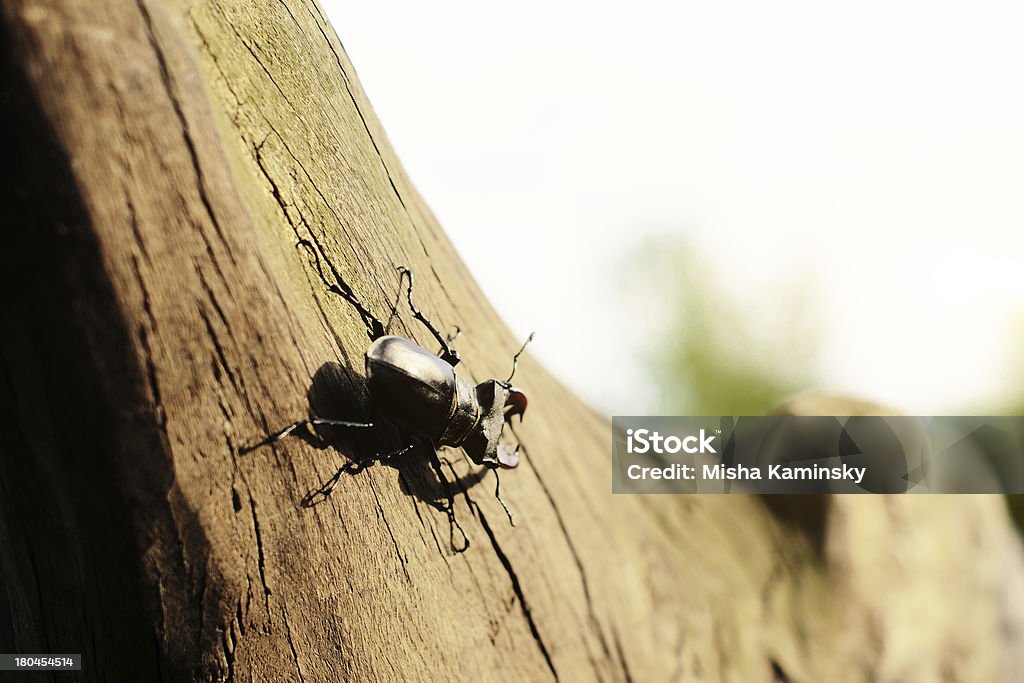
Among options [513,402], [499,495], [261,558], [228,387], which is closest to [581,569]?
[499,495]

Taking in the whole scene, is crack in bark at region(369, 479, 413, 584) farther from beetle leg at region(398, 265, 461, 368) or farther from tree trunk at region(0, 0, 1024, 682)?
beetle leg at region(398, 265, 461, 368)

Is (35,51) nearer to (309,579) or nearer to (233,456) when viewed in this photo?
(233,456)

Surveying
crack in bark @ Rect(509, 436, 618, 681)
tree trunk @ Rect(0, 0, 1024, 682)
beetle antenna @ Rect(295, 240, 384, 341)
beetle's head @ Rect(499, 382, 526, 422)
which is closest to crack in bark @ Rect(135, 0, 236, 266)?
tree trunk @ Rect(0, 0, 1024, 682)

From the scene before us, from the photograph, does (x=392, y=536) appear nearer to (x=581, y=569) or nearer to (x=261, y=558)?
(x=261, y=558)

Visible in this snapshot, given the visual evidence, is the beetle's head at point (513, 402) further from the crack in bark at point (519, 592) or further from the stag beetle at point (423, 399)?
the crack in bark at point (519, 592)

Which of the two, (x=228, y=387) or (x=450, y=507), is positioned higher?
(x=228, y=387)

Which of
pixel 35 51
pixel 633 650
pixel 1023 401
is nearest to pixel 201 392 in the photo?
pixel 35 51

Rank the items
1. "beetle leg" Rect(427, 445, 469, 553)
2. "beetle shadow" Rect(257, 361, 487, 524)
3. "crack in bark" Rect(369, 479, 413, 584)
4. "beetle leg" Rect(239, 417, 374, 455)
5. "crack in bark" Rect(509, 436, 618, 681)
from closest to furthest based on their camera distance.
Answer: "beetle leg" Rect(239, 417, 374, 455), "beetle shadow" Rect(257, 361, 487, 524), "crack in bark" Rect(369, 479, 413, 584), "beetle leg" Rect(427, 445, 469, 553), "crack in bark" Rect(509, 436, 618, 681)
